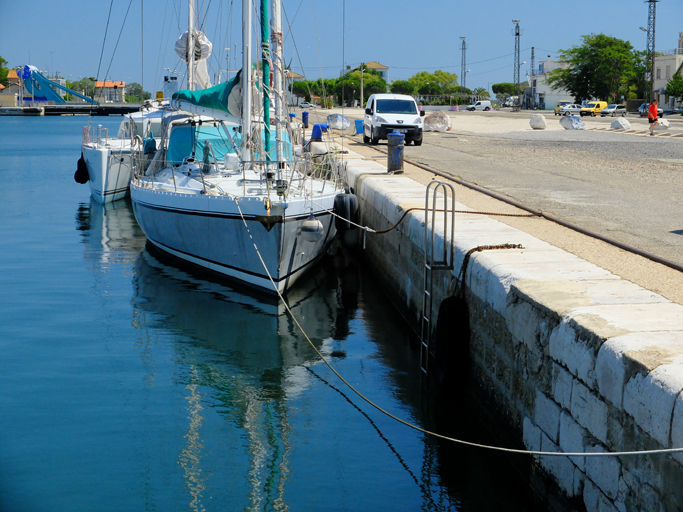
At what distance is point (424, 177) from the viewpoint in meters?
16.8

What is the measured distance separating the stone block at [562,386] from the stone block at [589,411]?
0.06 metres

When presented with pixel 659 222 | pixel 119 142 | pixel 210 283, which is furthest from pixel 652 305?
pixel 119 142

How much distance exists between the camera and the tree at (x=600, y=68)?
83.3 m

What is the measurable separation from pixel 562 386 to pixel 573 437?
374 millimetres

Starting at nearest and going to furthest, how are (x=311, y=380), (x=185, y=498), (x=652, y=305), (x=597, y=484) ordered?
(x=597, y=484) → (x=652, y=305) → (x=185, y=498) → (x=311, y=380)

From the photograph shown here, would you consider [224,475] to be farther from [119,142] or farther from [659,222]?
[119,142]

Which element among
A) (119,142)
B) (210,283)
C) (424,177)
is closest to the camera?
(210,283)

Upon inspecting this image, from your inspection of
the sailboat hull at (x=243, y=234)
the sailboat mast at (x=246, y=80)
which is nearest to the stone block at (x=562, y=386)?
the sailboat hull at (x=243, y=234)

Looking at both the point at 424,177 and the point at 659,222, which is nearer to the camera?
the point at 659,222

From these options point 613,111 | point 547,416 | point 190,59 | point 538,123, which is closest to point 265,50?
point 190,59

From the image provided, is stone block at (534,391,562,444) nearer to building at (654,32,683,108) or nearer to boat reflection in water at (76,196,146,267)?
boat reflection in water at (76,196,146,267)

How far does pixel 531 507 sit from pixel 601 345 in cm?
185

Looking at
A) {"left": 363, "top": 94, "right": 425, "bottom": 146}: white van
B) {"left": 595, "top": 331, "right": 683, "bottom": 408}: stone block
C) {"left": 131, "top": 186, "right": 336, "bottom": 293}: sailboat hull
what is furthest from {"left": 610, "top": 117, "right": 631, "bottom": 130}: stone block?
{"left": 595, "top": 331, "right": 683, "bottom": 408}: stone block

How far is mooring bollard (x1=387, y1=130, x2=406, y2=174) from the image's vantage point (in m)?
16.7
